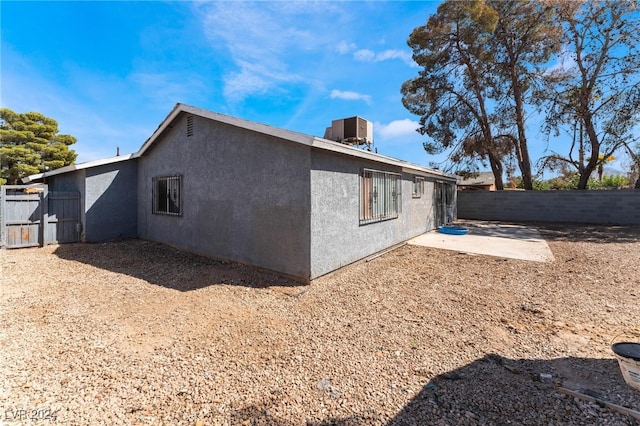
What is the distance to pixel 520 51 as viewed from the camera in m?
16.9

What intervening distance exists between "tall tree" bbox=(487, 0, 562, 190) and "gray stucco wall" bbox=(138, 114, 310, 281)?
714 inches

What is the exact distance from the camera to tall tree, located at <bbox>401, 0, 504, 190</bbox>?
16.4m

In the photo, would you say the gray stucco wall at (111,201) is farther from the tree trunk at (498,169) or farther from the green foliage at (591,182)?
the green foliage at (591,182)

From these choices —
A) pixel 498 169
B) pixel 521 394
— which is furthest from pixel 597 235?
pixel 521 394

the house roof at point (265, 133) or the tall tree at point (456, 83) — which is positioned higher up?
the tall tree at point (456, 83)

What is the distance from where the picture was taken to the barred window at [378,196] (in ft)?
22.9

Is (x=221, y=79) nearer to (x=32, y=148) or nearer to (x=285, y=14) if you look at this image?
(x=285, y=14)

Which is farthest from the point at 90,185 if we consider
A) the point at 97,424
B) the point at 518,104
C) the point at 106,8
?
the point at 518,104

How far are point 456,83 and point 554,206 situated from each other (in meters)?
9.35

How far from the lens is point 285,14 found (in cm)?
744

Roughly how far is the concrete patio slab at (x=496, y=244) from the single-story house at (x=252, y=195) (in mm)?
893

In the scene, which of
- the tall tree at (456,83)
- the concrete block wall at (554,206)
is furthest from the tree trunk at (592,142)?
the tall tree at (456,83)

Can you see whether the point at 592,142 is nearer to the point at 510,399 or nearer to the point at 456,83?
the point at 456,83

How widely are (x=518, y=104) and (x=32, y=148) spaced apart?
3416cm
